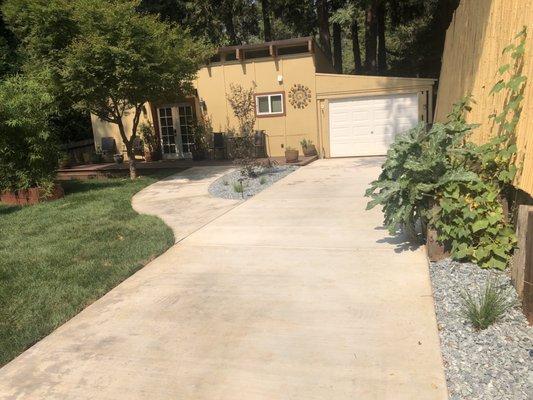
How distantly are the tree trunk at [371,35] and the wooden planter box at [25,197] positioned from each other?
13.4 m

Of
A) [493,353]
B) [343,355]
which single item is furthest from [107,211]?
[493,353]

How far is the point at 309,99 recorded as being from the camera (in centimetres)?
1516

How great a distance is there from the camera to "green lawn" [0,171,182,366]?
4258 millimetres

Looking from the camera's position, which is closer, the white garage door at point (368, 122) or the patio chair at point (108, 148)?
the white garage door at point (368, 122)

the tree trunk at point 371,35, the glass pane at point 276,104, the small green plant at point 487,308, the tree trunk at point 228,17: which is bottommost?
the small green plant at point 487,308

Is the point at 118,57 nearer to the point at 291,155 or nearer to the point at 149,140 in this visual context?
the point at 291,155

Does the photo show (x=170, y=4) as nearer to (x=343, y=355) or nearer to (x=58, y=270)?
(x=58, y=270)

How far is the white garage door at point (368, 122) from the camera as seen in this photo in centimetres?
1462

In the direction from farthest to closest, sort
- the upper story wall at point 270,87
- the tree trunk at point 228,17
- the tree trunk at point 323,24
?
the tree trunk at point 228,17, the tree trunk at point 323,24, the upper story wall at point 270,87

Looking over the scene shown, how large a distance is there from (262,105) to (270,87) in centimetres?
68

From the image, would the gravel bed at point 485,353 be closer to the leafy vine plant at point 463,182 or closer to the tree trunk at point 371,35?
the leafy vine plant at point 463,182

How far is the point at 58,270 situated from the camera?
5480 millimetres

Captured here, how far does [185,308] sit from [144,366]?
950 mm

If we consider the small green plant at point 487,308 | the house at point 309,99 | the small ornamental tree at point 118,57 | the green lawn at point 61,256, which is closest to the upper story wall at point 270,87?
the house at point 309,99
